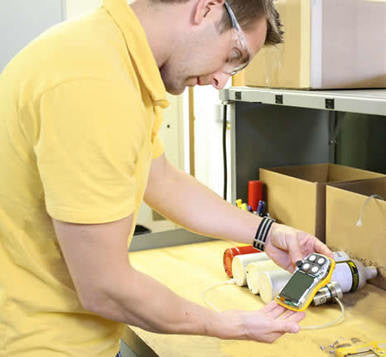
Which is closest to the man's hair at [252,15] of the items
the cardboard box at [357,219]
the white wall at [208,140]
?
the cardboard box at [357,219]

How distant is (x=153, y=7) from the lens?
0.83 m

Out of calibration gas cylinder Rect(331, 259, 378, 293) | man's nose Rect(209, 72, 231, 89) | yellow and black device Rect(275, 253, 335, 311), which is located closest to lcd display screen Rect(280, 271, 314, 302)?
yellow and black device Rect(275, 253, 335, 311)

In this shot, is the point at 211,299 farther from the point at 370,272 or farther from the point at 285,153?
the point at 285,153

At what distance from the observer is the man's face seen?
0.86 m

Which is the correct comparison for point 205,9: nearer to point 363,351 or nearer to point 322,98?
point 322,98

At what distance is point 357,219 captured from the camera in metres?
1.39

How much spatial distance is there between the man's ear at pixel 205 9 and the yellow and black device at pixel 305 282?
19.8 inches

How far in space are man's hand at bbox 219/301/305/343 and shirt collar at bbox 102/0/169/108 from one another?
0.40 metres

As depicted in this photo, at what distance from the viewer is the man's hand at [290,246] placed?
3.95ft

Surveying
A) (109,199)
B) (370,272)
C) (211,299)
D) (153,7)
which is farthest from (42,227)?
(370,272)

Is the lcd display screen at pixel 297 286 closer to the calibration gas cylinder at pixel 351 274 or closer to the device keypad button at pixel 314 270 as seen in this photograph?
the device keypad button at pixel 314 270

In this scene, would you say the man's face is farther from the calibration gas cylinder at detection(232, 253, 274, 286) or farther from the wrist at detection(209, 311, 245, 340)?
the calibration gas cylinder at detection(232, 253, 274, 286)

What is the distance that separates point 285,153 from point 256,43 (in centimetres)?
88

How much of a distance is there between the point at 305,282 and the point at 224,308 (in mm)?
295
